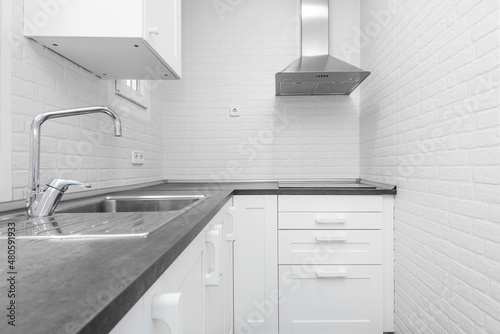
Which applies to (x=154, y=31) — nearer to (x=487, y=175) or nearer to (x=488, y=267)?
(x=487, y=175)

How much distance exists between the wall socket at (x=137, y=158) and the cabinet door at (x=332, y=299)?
1.17 metres

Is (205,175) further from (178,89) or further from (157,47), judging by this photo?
(157,47)

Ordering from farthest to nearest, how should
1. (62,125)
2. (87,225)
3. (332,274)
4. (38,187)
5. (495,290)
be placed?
(332,274), (62,125), (495,290), (38,187), (87,225)

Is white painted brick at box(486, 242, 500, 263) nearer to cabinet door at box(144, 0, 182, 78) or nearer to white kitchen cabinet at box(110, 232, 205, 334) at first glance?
white kitchen cabinet at box(110, 232, 205, 334)

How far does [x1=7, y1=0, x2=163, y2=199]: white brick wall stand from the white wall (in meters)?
0.70

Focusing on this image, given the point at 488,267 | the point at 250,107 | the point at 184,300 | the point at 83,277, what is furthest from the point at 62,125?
the point at 488,267

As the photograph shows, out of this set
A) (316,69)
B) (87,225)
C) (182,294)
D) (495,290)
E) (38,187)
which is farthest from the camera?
(316,69)

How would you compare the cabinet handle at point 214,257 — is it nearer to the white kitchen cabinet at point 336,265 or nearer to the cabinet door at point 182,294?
the cabinet door at point 182,294

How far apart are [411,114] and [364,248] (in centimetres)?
81

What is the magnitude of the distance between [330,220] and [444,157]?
2.39 ft

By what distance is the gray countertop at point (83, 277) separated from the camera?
0.89 ft

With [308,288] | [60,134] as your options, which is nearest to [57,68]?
[60,134]

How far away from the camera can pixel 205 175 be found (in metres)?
2.65

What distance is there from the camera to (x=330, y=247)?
1869 millimetres
